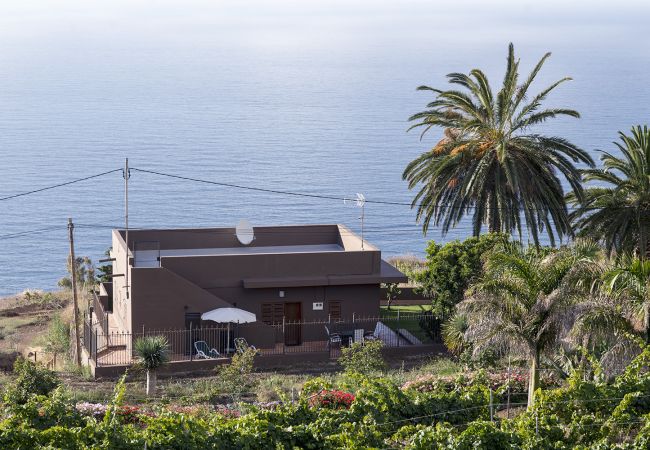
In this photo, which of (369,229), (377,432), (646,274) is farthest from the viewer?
(369,229)

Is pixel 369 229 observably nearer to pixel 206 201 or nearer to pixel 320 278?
pixel 206 201

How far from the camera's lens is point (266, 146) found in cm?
12900

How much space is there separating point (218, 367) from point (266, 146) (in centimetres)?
10065

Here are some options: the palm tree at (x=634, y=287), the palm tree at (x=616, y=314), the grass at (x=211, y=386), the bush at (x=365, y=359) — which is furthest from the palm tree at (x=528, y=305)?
the bush at (x=365, y=359)

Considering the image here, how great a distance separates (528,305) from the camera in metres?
22.5

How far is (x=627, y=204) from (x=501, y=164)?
4.39 meters

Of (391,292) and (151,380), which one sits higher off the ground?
(391,292)

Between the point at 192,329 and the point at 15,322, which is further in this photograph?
the point at 15,322

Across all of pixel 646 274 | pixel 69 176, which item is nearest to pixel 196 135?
pixel 69 176

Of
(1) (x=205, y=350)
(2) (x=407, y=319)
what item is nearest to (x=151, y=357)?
(1) (x=205, y=350)

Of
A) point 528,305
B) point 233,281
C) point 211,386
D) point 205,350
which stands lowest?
point 211,386

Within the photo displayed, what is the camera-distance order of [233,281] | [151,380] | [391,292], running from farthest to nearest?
1. [391,292]
2. [233,281]
3. [151,380]

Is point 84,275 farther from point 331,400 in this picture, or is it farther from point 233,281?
point 331,400

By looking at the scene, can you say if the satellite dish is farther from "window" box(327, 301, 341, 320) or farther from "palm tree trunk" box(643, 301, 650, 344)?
"palm tree trunk" box(643, 301, 650, 344)
